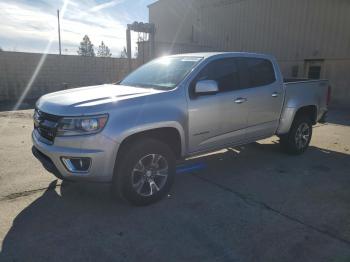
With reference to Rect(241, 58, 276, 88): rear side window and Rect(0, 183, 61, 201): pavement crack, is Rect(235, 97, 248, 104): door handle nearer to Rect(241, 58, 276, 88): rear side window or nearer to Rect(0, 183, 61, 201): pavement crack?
Rect(241, 58, 276, 88): rear side window

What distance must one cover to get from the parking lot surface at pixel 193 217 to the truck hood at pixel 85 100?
123 centimetres

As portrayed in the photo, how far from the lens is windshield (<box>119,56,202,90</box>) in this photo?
4.19m

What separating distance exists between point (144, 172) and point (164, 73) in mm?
1579

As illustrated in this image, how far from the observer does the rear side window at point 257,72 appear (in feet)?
16.2

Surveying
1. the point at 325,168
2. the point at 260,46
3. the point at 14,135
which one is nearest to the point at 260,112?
the point at 325,168

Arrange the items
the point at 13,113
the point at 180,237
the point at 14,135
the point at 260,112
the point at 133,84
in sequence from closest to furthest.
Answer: the point at 180,237 → the point at 133,84 → the point at 260,112 → the point at 14,135 → the point at 13,113

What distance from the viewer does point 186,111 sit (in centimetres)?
395

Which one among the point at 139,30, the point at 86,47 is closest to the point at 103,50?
the point at 86,47

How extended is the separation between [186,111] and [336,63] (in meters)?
12.9

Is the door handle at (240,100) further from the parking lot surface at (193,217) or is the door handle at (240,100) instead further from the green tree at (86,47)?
the green tree at (86,47)

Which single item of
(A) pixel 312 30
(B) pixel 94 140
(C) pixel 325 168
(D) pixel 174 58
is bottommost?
(C) pixel 325 168

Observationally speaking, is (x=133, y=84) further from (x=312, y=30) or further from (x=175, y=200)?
(x=312, y=30)

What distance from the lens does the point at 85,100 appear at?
11.4 feet

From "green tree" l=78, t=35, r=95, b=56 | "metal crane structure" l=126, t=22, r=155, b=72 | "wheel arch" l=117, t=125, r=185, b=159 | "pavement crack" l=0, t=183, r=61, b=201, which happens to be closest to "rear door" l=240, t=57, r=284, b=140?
"wheel arch" l=117, t=125, r=185, b=159
